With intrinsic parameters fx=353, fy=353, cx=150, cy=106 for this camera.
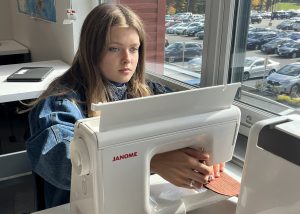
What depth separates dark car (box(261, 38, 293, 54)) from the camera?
104cm

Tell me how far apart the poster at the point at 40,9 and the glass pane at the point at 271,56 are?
1.38m

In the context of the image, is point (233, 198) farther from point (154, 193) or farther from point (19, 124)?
point (19, 124)

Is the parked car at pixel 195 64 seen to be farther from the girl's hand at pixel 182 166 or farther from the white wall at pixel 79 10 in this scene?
the white wall at pixel 79 10

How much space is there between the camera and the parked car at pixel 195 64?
4.51 ft

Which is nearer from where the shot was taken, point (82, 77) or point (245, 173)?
point (245, 173)

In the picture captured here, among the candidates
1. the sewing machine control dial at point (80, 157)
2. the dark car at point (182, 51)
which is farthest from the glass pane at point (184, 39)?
the sewing machine control dial at point (80, 157)

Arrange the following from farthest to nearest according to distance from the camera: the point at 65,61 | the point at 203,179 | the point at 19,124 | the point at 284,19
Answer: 1. the point at 19,124
2. the point at 65,61
3. the point at 284,19
4. the point at 203,179

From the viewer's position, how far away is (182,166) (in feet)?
2.45

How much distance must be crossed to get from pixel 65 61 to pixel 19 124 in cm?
99

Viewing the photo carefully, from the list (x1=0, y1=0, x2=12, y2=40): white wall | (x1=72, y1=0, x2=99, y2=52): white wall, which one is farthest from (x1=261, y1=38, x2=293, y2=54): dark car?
(x1=0, y1=0, x2=12, y2=40): white wall

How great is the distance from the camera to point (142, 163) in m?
0.65

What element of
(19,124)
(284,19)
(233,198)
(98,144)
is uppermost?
(284,19)

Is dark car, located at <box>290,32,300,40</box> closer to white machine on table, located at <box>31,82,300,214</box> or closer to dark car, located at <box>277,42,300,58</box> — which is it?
dark car, located at <box>277,42,300,58</box>

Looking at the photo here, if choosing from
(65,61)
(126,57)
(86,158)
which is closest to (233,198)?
(86,158)
